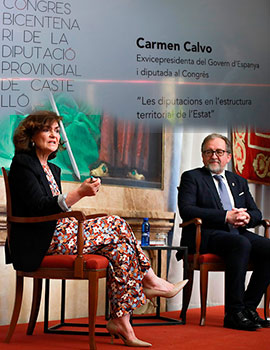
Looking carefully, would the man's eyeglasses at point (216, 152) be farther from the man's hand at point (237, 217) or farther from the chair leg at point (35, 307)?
the chair leg at point (35, 307)

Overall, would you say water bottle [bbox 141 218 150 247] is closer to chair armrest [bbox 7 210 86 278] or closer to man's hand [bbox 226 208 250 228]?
man's hand [bbox 226 208 250 228]

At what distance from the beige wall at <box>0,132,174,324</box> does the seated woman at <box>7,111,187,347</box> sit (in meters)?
0.60

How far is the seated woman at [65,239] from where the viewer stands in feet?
7.57

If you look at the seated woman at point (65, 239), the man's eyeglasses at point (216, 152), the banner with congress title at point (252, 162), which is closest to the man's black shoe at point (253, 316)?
the seated woman at point (65, 239)

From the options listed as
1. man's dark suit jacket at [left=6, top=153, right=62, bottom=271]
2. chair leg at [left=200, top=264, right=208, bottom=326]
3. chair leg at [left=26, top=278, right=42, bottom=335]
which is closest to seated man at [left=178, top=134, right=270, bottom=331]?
chair leg at [left=200, top=264, right=208, bottom=326]

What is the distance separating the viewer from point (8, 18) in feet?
1.67

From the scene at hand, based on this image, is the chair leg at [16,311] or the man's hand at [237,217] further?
the man's hand at [237,217]

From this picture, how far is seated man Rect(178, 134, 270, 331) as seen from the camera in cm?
293

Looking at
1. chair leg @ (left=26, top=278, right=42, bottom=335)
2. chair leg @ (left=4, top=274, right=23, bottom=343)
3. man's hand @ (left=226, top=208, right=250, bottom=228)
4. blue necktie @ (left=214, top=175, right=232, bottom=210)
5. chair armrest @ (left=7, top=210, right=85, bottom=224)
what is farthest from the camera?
blue necktie @ (left=214, top=175, right=232, bottom=210)

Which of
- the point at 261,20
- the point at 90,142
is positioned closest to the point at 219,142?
the point at 90,142

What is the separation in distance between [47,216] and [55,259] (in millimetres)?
197

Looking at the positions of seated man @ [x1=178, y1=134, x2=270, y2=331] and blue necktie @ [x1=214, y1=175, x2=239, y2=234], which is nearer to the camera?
seated man @ [x1=178, y1=134, x2=270, y2=331]

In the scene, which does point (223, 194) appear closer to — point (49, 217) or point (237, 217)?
point (237, 217)

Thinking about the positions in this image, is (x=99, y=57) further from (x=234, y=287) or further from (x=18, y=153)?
(x=234, y=287)
